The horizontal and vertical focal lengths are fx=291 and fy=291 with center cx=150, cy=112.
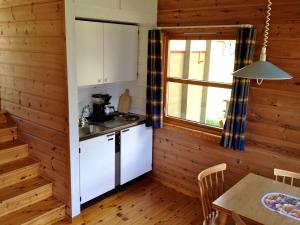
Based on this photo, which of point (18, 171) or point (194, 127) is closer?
point (18, 171)

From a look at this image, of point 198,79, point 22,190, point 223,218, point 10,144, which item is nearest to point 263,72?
point 223,218

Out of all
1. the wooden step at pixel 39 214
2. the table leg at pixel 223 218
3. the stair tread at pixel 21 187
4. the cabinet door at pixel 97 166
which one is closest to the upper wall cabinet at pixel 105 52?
the cabinet door at pixel 97 166

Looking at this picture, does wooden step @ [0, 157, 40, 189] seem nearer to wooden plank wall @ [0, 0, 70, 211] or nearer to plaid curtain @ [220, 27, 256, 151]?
wooden plank wall @ [0, 0, 70, 211]

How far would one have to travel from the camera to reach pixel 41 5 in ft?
9.47

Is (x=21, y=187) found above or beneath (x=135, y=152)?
beneath

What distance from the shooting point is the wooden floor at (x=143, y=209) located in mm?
3148

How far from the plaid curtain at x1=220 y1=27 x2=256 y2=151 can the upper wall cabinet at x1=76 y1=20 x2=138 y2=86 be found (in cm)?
142

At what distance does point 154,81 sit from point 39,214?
6.45ft

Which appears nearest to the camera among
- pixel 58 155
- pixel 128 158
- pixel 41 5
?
pixel 41 5

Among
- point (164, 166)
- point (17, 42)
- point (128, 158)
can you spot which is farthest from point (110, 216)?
point (17, 42)

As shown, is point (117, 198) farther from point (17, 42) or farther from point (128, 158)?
point (17, 42)

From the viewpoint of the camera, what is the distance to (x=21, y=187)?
3148mm

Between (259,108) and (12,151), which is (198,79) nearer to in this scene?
(259,108)

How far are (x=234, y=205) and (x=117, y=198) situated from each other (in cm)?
180
